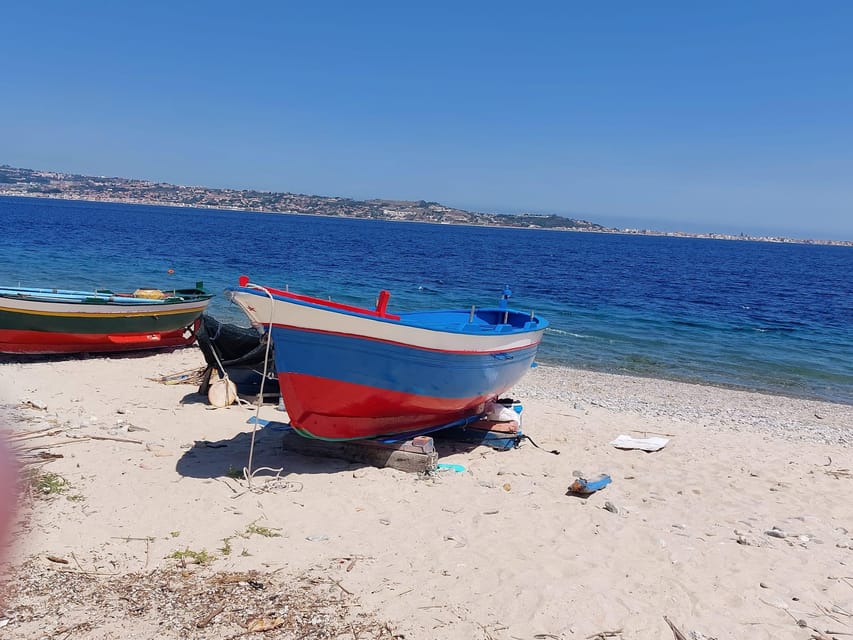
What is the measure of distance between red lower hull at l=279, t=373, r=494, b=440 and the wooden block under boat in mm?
172

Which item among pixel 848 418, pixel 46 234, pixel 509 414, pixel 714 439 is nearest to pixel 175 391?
pixel 509 414

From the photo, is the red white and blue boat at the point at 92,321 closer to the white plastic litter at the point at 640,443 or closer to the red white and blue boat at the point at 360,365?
the red white and blue boat at the point at 360,365

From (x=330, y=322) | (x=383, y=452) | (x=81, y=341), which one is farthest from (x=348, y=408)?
(x=81, y=341)

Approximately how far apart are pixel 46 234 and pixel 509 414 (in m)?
55.2

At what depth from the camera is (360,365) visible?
7.70 metres

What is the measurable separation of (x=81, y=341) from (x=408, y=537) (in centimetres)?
1034

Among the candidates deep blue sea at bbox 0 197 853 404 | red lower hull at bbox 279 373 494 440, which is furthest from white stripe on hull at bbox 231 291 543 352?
deep blue sea at bbox 0 197 853 404

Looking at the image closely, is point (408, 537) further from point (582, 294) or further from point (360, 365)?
point (582, 294)

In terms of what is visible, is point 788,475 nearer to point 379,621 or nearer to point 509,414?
point 509,414

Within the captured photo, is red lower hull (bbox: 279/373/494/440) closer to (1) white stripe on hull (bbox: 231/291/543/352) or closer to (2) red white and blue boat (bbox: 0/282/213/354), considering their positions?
(1) white stripe on hull (bbox: 231/291/543/352)

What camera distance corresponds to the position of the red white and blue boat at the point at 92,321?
42.6 ft

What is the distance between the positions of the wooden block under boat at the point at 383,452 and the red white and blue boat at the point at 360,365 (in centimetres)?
18

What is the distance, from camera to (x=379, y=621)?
15.6 feet

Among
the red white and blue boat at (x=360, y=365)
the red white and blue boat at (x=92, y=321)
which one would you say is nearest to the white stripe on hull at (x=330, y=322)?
the red white and blue boat at (x=360, y=365)
